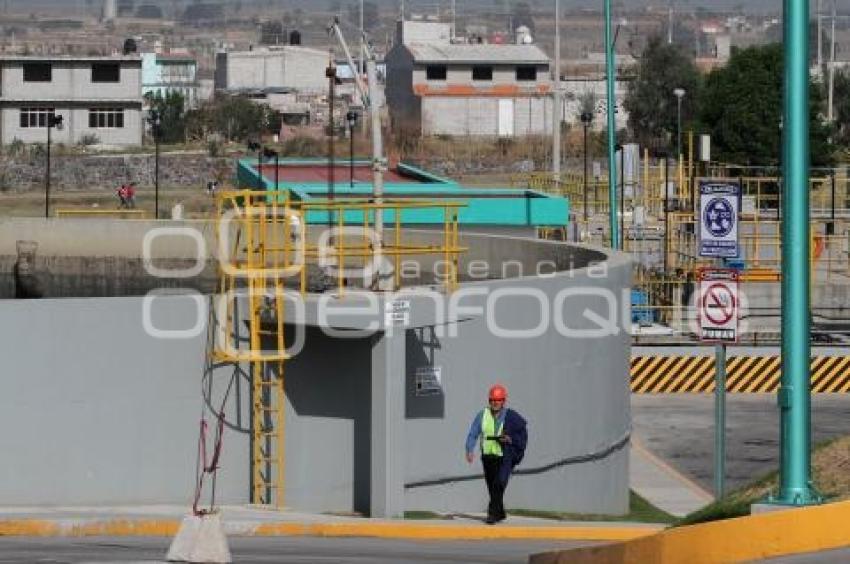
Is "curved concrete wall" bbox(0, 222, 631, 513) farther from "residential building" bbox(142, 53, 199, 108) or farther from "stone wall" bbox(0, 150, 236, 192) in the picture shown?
"residential building" bbox(142, 53, 199, 108)

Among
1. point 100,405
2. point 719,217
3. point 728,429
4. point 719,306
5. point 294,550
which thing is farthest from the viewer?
point 728,429

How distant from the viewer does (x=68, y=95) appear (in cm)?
9112

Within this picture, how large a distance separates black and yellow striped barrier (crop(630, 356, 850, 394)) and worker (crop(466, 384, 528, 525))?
1942 centimetres

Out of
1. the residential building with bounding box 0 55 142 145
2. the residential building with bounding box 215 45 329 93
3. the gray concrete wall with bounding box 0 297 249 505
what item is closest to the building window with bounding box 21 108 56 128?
the residential building with bounding box 0 55 142 145

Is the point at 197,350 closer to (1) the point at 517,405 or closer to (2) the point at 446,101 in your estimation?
(1) the point at 517,405

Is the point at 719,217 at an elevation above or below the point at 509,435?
above

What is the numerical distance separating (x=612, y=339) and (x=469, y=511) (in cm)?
333

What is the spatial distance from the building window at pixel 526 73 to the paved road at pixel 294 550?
10187 centimetres

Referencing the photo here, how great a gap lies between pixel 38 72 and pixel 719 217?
71.6 metres

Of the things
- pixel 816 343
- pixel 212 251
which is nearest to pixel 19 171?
pixel 816 343

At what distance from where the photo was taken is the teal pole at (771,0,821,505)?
41.3ft

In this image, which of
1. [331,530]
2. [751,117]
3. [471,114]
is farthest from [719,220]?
[471,114]

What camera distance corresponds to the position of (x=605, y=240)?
53062mm

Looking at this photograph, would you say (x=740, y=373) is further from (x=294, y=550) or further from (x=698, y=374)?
(x=294, y=550)
